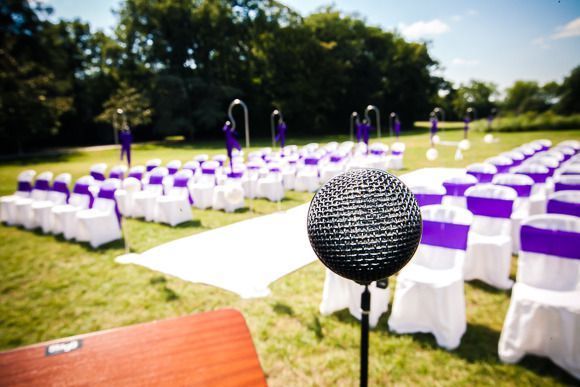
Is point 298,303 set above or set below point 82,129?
below

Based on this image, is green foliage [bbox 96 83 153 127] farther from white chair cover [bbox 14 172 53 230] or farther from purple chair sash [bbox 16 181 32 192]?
white chair cover [bbox 14 172 53 230]

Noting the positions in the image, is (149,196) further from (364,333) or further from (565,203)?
(565,203)

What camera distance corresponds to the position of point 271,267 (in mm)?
5020

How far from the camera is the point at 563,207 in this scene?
4230mm

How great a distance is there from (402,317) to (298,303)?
1289 millimetres

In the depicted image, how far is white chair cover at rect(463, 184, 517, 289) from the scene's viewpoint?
4.23m

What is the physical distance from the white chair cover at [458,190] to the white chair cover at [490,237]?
862 mm

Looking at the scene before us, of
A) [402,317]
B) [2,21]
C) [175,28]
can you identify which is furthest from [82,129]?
[402,317]

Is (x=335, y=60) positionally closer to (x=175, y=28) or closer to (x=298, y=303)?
(x=175, y=28)

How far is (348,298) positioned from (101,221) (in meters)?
5.38

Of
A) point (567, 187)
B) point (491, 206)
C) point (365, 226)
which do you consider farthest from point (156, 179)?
point (567, 187)

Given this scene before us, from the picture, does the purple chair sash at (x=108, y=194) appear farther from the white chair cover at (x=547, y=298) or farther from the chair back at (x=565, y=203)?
the chair back at (x=565, y=203)

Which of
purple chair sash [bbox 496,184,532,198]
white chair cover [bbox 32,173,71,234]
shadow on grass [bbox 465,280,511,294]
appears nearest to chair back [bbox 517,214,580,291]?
shadow on grass [bbox 465,280,511,294]

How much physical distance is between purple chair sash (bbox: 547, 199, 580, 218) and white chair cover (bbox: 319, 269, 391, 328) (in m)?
2.66
